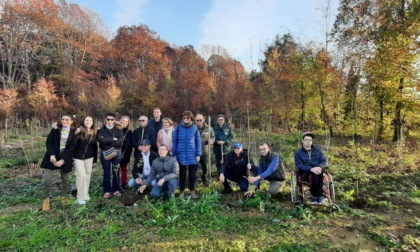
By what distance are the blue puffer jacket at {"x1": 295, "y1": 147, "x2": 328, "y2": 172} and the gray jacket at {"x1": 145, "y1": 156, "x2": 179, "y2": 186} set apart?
1.99 metres

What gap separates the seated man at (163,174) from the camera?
4.59 meters

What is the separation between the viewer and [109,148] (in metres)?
4.86

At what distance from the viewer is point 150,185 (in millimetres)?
4879

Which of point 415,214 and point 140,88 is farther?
point 140,88

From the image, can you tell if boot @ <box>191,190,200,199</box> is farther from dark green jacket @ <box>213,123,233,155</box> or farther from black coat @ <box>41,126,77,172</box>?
black coat @ <box>41,126,77,172</box>

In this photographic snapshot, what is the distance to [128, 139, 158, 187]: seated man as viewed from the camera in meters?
4.92

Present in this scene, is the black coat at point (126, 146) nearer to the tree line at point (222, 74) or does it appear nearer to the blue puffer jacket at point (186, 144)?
the blue puffer jacket at point (186, 144)

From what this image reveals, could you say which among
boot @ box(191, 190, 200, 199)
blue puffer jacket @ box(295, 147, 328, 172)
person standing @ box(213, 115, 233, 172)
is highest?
person standing @ box(213, 115, 233, 172)

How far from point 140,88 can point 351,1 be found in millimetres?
17865

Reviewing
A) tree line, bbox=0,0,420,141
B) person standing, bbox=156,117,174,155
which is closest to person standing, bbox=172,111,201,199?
person standing, bbox=156,117,174,155

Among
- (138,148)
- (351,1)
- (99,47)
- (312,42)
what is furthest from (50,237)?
(99,47)

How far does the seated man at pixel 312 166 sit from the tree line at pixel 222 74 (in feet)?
6.39

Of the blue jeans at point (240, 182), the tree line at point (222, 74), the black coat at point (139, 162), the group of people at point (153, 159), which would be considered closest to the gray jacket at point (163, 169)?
the group of people at point (153, 159)

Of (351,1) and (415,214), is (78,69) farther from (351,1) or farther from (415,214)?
(415,214)
